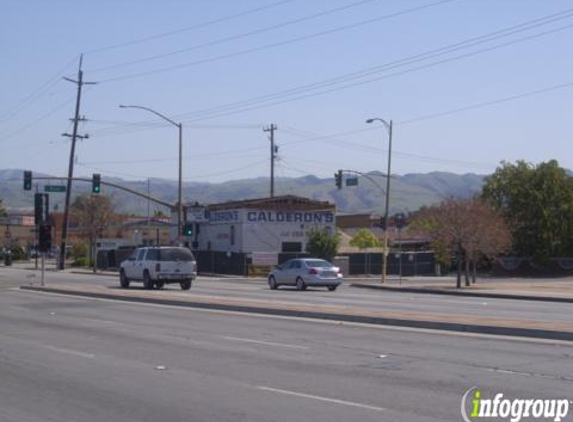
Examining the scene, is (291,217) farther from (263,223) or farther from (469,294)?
(469,294)

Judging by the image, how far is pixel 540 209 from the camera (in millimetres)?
75188

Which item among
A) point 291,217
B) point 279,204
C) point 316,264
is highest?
point 279,204

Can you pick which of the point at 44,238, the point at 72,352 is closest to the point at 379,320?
the point at 72,352

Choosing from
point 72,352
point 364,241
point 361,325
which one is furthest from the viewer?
point 364,241

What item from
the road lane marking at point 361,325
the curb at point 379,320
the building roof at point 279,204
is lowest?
the road lane marking at point 361,325

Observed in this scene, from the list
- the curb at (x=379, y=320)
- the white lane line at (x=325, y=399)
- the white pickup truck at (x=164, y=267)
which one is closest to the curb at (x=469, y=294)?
the white pickup truck at (x=164, y=267)

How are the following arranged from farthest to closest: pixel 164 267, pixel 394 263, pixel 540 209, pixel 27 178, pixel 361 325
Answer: pixel 540 209 → pixel 394 263 → pixel 27 178 → pixel 164 267 → pixel 361 325

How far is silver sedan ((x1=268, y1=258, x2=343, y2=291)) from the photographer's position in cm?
4178

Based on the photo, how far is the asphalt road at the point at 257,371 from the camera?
1043cm

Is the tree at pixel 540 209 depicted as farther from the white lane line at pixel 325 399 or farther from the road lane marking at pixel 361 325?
the white lane line at pixel 325 399

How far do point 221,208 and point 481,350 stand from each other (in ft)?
204

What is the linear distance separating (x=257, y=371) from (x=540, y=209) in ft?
214

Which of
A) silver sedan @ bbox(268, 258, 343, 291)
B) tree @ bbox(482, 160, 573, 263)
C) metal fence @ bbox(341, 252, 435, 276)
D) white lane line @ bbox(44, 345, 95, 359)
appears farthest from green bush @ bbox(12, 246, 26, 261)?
white lane line @ bbox(44, 345, 95, 359)

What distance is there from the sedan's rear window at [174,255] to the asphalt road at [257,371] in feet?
59.5
